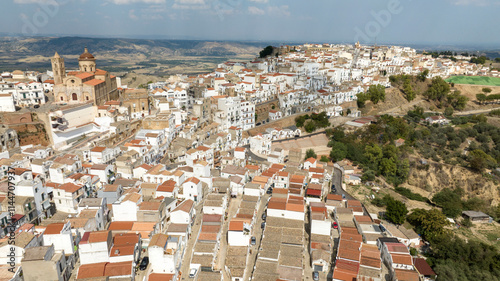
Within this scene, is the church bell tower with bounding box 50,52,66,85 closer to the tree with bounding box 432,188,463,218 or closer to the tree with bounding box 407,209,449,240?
the tree with bounding box 407,209,449,240

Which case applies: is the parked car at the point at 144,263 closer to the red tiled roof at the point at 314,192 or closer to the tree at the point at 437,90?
the red tiled roof at the point at 314,192

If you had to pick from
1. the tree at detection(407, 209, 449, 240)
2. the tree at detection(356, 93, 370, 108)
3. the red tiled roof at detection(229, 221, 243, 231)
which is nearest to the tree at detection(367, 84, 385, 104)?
the tree at detection(356, 93, 370, 108)

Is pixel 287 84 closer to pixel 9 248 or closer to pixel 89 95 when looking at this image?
pixel 89 95

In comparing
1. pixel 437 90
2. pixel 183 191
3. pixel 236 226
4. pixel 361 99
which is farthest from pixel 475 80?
pixel 236 226

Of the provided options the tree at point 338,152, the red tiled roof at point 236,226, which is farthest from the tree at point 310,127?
the red tiled roof at point 236,226

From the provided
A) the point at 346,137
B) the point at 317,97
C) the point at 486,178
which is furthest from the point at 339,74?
the point at 486,178

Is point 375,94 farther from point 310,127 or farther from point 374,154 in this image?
point 374,154
